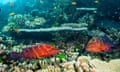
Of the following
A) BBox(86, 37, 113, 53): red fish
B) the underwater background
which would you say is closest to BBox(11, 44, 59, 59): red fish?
the underwater background

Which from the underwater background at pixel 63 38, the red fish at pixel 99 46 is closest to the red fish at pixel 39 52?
the underwater background at pixel 63 38

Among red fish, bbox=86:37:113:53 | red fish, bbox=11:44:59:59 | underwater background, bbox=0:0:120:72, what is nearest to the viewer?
underwater background, bbox=0:0:120:72

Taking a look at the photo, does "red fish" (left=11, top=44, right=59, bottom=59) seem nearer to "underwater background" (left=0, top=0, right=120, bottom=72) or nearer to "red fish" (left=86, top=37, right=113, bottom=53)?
"underwater background" (left=0, top=0, right=120, bottom=72)

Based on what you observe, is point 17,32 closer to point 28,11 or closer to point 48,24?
point 48,24

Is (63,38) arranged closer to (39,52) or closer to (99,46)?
(99,46)

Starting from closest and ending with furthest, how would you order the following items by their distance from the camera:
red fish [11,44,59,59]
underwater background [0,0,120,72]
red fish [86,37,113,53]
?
underwater background [0,0,120,72], red fish [11,44,59,59], red fish [86,37,113,53]

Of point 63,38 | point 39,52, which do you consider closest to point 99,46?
point 39,52

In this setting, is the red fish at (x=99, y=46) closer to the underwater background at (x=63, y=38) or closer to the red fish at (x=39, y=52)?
the underwater background at (x=63, y=38)

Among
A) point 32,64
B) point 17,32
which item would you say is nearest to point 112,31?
point 17,32
